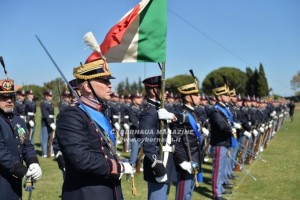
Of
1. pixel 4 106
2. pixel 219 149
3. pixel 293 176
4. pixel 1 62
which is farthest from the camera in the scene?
pixel 293 176

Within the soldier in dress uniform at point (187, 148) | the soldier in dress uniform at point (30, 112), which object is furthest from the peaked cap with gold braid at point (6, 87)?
the soldier in dress uniform at point (30, 112)

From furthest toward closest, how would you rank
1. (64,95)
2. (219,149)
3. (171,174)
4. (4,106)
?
(64,95) < (219,149) < (171,174) < (4,106)

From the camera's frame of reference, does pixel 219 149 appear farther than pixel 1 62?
Yes

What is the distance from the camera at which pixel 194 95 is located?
603 centimetres

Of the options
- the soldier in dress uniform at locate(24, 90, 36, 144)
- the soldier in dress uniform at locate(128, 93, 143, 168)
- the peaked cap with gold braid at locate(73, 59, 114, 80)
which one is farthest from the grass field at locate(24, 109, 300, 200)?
the peaked cap with gold braid at locate(73, 59, 114, 80)

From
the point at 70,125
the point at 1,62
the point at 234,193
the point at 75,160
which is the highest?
the point at 1,62

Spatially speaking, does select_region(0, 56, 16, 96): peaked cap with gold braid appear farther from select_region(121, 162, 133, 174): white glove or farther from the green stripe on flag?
select_region(121, 162, 133, 174): white glove

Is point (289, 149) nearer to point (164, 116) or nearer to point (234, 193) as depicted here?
point (234, 193)

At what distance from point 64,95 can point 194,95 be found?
23.8 feet

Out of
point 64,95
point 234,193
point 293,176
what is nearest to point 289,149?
point 293,176

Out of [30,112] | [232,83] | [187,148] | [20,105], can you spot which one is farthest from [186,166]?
[232,83]

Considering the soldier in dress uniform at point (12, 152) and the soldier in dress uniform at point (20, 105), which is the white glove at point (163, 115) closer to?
the soldier in dress uniform at point (12, 152)

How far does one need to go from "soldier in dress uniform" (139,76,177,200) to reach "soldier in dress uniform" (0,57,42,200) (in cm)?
139

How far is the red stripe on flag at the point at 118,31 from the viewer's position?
181 inches
